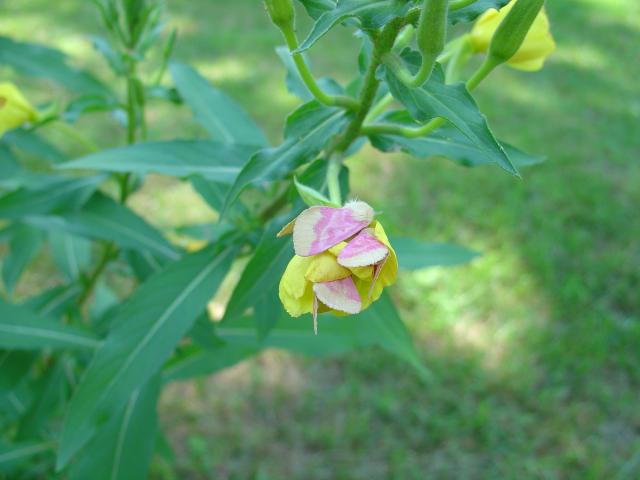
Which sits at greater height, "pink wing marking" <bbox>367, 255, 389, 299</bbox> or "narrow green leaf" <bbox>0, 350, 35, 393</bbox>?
"pink wing marking" <bbox>367, 255, 389, 299</bbox>

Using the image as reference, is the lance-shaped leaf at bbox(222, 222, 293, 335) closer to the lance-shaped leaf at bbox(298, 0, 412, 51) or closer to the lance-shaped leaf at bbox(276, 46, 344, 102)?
the lance-shaped leaf at bbox(276, 46, 344, 102)

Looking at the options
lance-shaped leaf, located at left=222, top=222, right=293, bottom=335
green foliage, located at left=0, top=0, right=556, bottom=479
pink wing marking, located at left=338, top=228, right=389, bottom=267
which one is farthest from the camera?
lance-shaped leaf, located at left=222, top=222, right=293, bottom=335

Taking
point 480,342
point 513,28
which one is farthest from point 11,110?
point 480,342

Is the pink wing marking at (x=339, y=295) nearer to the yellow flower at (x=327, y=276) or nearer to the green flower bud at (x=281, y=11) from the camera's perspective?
the yellow flower at (x=327, y=276)

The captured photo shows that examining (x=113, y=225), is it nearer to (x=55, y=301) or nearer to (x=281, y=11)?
(x=55, y=301)

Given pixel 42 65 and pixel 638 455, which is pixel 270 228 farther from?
pixel 638 455

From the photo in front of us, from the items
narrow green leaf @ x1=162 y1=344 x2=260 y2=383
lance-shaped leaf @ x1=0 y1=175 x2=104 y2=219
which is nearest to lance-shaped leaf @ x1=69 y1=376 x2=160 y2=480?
narrow green leaf @ x1=162 y1=344 x2=260 y2=383

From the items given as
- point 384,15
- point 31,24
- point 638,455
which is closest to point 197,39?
point 31,24
